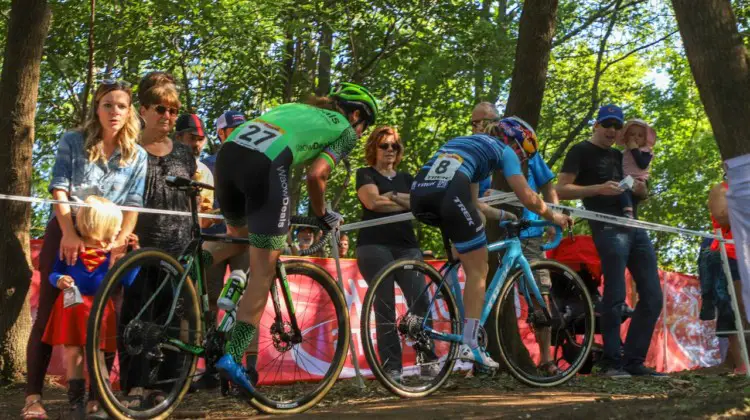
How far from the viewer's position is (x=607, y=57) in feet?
87.8

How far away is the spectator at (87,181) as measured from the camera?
18.3 ft

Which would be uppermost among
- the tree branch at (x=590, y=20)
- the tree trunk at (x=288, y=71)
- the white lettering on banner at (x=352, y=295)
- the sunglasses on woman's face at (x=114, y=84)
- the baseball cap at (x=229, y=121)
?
the tree branch at (x=590, y=20)

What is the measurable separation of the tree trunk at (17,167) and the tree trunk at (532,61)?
4171 millimetres

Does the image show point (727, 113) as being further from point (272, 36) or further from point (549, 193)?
point (272, 36)

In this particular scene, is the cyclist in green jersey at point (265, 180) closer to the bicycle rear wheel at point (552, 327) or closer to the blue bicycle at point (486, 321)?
the blue bicycle at point (486, 321)

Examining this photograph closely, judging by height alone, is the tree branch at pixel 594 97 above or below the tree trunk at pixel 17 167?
above

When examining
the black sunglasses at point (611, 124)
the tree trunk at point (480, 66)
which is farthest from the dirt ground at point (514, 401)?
the tree trunk at point (480, 66)

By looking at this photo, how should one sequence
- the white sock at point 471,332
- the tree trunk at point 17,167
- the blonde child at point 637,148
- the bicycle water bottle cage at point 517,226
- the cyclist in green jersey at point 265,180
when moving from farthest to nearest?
1. the blonde child at point 637,148
2. the tree trunk at point 17,167
3. the bicycle water bottle cage at point 517,226
4. the white sock at point 471,332
5. the cyclist in green jersey at point 265,180

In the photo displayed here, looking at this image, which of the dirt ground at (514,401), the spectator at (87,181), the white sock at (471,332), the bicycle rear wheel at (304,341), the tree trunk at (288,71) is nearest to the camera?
the dirt ground at (514,401)

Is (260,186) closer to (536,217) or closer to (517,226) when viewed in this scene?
(517,226)

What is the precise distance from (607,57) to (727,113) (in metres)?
21.3

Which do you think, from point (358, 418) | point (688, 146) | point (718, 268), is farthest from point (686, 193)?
point (358, 418)

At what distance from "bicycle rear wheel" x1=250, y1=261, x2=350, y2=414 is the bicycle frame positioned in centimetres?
84

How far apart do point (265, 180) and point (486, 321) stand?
89.6 inches
